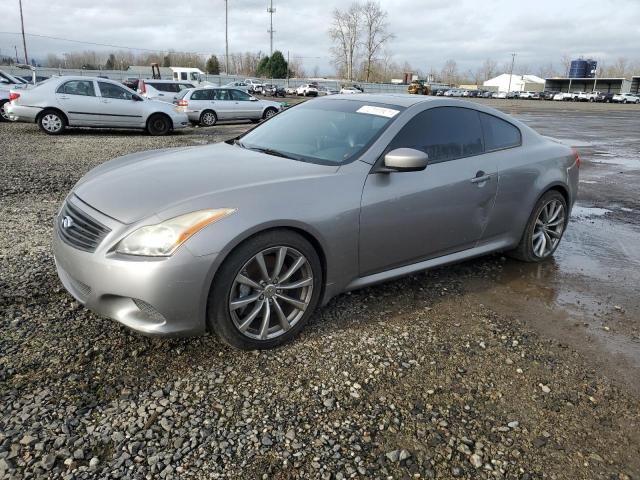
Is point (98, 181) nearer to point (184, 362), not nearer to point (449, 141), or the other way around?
point (184, 362)

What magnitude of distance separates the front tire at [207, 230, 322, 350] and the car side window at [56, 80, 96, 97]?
1196 centimetres

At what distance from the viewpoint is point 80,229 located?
294 cm

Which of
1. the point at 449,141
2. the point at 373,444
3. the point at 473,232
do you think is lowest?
the point at 373,444

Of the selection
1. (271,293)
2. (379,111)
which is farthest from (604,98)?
(271,293)

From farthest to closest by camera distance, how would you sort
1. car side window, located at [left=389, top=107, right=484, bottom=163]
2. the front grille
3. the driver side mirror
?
1. car side window, located at [left=389, top=107, right=484, bottom=163]
2. the driver side mirror
3. the front grille

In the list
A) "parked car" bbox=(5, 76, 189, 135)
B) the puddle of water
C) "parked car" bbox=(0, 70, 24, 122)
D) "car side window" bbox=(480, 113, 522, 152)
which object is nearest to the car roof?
"car side window" bbox=(480, 113, 522, 152)

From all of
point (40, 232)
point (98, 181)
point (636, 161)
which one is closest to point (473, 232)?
point (98, 181)

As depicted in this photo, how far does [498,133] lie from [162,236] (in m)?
3.03

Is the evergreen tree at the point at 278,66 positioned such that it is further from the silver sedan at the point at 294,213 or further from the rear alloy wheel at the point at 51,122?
the silver sedan at the point at 294,213

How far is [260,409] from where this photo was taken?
258cm

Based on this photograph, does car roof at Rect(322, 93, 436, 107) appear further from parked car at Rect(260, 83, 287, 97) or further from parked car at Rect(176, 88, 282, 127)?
parked car at Rect(260, 83, 287, 97)

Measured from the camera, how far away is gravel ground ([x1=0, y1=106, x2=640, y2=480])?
225 cm

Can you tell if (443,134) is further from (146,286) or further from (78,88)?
(78,88)

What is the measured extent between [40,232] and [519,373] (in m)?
4.51
